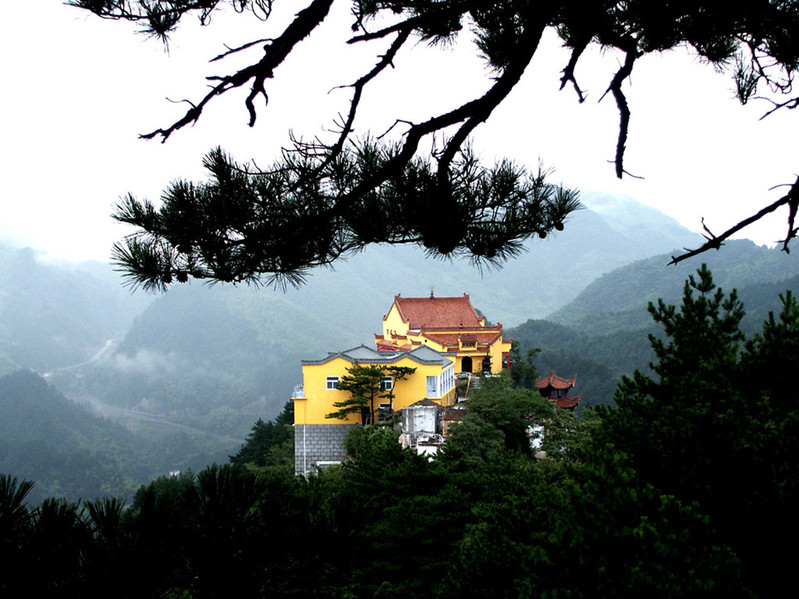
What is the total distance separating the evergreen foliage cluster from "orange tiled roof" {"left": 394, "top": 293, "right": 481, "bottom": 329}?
11.0m

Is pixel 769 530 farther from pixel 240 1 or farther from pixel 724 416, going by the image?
pixel 240 1

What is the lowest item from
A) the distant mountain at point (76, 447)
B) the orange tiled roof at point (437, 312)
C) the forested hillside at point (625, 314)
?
the distant mountain at point (76, 447)

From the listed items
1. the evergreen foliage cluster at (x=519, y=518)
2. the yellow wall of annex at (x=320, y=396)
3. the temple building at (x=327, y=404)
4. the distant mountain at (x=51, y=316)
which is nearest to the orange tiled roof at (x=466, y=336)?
the temple building at (x=327, y=404)

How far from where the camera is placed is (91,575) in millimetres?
1437

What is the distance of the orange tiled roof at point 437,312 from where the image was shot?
1795 cm

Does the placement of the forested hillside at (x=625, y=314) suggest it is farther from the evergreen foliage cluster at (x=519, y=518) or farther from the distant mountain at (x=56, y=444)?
the distant mountain at (x=56, y=444)

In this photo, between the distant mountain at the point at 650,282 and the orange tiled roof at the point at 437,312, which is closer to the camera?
the orange tiled roof at the point at 437,312

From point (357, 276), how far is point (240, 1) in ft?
241

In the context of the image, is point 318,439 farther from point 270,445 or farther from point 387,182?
point 387,182

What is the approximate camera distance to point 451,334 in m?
17.3

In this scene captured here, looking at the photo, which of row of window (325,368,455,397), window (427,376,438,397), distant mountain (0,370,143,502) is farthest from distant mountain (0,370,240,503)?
window (427,376,438,397)

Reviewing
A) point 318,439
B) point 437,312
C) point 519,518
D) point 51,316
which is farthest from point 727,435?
point 51,316

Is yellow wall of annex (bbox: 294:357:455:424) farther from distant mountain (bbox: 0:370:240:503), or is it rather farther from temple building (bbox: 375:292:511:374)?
distant mountain (bbox: 0:370:240:503)

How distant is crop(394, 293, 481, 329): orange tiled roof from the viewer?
18.0 metres
